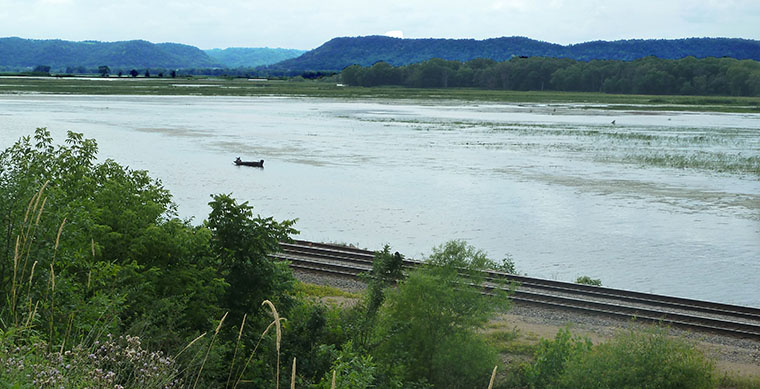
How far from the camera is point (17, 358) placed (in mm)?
6344

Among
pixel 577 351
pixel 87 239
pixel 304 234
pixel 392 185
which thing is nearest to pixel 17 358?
pixel 87 239

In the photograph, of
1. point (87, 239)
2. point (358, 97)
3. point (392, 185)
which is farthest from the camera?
point (358, 97)

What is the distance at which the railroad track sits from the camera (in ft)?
74.0

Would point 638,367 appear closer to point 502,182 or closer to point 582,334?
point 582,334

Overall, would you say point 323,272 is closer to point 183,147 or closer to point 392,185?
point 392,185

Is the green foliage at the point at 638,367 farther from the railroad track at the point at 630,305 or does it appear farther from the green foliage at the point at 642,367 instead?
the railroad track at the point at 630,305

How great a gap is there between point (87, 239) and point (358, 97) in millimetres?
166598

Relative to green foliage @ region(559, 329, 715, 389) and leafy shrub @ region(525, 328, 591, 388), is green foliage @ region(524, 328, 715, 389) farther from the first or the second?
leafy shrub @ region(525, 328, 591, 388)

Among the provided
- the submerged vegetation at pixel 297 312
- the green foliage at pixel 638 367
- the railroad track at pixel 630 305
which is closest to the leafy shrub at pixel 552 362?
the submerged vegetation at pixel 297 312

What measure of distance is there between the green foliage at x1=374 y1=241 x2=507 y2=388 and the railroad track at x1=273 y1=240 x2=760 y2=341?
11.0ft

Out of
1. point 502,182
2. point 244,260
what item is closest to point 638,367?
point 244,260

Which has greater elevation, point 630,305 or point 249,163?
point 630,305

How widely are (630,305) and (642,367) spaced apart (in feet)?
31.3

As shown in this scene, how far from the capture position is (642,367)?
15438mm
